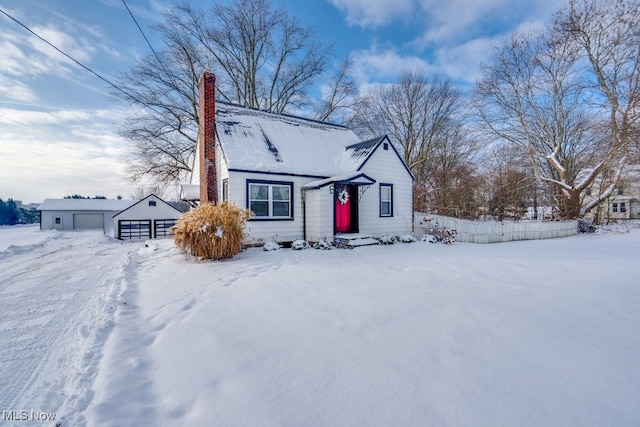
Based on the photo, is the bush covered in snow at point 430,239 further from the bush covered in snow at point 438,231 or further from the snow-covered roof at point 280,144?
the snow-covered roof at point 280,144

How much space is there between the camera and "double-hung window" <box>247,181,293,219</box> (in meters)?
9.86

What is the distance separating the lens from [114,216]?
21281 millimetres

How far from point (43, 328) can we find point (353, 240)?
27.1 feet

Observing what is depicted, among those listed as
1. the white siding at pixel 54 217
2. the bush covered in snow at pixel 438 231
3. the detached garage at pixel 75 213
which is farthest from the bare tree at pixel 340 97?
the white siding at pixel 54 217

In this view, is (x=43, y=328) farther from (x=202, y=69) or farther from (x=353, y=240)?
(x=202, y=69)

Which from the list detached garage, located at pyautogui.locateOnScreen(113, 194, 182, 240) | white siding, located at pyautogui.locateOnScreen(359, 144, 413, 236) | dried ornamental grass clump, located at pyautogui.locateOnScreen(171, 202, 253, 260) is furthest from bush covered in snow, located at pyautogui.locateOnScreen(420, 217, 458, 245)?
detached garage, located at pyautogui.locateOnScreen(113, 194, 182, 240)

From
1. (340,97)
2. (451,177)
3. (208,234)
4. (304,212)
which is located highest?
(340,97)

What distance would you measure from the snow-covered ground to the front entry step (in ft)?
15.4

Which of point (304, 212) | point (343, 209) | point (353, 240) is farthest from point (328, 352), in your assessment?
point (343, 209)

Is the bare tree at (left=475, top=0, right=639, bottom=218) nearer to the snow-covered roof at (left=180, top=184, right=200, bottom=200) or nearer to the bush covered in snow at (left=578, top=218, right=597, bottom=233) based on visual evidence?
the bush covered in snow at (left=578, top=218, right=597, bottom=233)

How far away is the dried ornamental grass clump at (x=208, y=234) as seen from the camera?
7.09 m

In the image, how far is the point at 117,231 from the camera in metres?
20.7

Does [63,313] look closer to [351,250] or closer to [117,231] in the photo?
[351,250]

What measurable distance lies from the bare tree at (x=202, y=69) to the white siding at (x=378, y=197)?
45.8 ft
